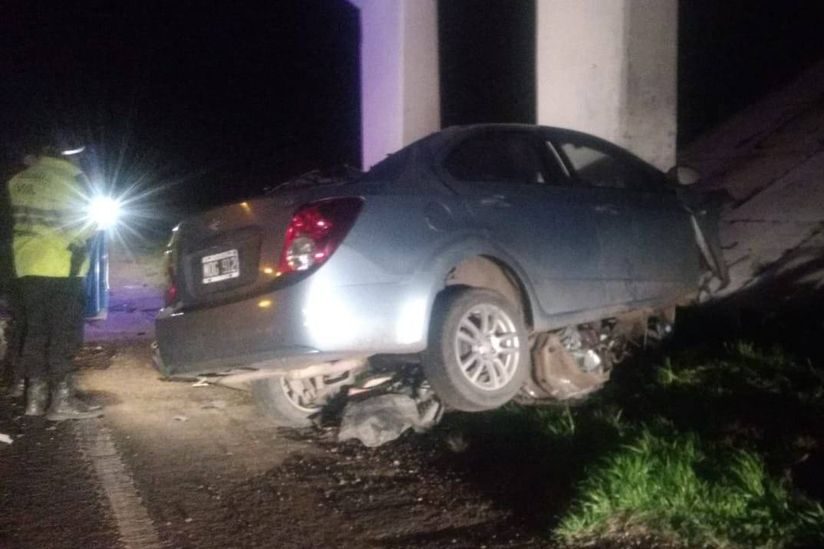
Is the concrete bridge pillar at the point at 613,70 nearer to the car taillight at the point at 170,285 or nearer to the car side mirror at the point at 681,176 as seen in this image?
the car side mirror at the point at 681,176

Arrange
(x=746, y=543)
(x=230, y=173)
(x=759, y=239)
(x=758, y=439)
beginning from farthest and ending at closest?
(x=230, y=173) → (x=759, y=239) → (x=758, y=439) → (x=746, y=543)

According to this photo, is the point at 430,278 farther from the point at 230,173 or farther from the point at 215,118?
the point at 215,118

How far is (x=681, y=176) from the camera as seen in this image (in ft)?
23.4

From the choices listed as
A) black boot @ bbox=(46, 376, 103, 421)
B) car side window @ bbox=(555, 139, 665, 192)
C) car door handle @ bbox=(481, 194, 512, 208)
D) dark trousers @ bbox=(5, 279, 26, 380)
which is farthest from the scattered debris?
dark trousers @ bbox=(5, 279, 26, 380)

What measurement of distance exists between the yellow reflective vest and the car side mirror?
3970 millimetres

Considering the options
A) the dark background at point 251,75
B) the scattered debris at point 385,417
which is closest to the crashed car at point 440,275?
the scattered debris at point 385,417

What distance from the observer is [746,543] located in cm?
385

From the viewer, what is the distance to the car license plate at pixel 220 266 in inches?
206

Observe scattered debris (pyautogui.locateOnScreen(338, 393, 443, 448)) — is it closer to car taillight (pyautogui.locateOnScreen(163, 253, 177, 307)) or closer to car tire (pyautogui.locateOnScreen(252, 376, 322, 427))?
car tire (pyautogui.locateOnScreen(252, 376, 322, 427))

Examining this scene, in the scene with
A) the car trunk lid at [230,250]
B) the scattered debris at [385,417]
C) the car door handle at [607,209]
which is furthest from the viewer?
the car door handle at [607,209]

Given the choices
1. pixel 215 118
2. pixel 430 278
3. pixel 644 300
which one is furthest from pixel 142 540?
pixel 215 118

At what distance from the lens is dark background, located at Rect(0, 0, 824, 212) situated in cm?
1423

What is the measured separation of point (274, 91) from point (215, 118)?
10.7 ft

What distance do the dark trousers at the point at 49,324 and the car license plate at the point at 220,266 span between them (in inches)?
62.3
